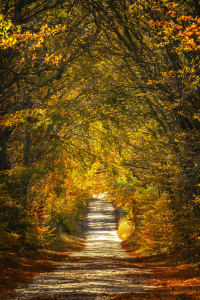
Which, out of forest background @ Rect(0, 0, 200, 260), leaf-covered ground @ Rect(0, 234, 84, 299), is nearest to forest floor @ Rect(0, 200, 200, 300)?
leaf-covered ground @ Rect(0, 234, 84, 299)

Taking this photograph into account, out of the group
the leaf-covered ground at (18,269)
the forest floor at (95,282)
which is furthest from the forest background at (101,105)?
the forest floor at (95,282)

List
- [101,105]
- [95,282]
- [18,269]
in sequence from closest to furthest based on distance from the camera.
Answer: [95,282] → [18,269] → [101,105]

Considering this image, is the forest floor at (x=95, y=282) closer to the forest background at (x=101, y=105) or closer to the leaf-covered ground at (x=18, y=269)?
the leaf-covered ground at (x=18, y=269)

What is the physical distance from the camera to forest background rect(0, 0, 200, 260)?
32.1 ft

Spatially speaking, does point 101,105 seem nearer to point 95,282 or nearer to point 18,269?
point 95,282

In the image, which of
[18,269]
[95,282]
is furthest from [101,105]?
[18,269]

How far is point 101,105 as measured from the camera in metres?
15.2

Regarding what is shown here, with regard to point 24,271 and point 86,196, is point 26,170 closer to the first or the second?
point 24,271

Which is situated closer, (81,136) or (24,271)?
(24,271)

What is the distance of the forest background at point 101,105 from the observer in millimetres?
9789

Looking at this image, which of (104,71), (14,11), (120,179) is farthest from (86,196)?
(14,11)

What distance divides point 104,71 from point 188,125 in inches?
216

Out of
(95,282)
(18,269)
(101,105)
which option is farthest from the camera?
(101,105)

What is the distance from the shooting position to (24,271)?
1357cm
